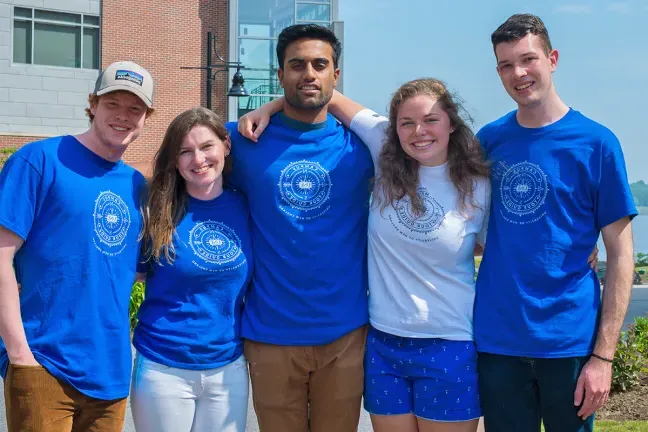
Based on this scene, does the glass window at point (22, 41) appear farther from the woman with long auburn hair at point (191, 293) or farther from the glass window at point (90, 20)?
the woman with long auburn hair at point (191, 293)

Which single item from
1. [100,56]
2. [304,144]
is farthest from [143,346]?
[100,56]

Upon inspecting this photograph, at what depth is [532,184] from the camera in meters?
3.63

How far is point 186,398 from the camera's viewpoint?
3631mm

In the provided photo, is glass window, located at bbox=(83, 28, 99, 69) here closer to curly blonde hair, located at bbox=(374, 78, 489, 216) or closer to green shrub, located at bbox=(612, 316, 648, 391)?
green shrub, located at bbox=(612, 316, 648, 391)

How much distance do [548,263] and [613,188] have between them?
48cm

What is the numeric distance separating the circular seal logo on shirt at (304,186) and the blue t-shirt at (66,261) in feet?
3.10

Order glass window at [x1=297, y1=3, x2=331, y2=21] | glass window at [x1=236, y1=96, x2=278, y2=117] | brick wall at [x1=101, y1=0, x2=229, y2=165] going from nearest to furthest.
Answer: brick wall at [x1=101, y1=0, x2=229, y2=165] < glass window at [x1=236, y1=96, x2=278, y2=117] < glass window at [x1=297, y1=3, x2=331, y2=21]

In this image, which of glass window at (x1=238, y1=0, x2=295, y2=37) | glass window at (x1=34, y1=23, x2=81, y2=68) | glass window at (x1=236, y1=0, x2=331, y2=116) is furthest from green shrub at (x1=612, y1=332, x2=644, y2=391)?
glass window at (x1=238, y1=0, x2=295, y2=37)

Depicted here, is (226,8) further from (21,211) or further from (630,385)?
(21,211)

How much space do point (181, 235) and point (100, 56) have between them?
2315 cm

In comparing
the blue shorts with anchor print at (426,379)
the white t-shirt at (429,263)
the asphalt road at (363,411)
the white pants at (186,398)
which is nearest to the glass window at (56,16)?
the asphalt road at (363,411)

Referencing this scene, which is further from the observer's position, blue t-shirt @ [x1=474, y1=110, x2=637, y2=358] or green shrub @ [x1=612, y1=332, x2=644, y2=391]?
green shrub @ [x1=612, y1=332, x2=644, y2=391]

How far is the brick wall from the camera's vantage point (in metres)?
25.4

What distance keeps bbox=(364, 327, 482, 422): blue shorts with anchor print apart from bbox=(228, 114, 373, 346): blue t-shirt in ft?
0.94
